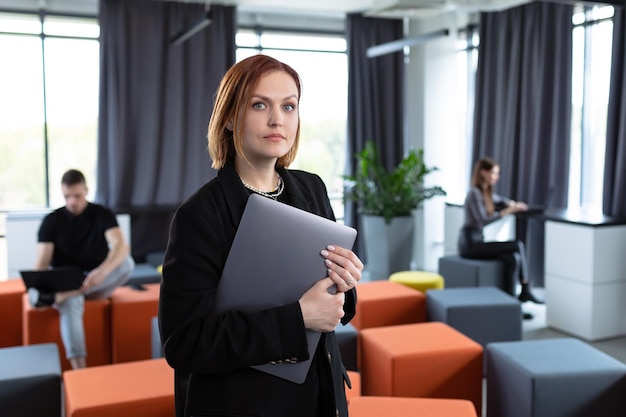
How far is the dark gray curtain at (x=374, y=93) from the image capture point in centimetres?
829

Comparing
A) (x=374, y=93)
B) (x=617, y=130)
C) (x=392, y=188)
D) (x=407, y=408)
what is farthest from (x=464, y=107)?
(x=407, y=408)

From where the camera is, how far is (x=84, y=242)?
14.3ft

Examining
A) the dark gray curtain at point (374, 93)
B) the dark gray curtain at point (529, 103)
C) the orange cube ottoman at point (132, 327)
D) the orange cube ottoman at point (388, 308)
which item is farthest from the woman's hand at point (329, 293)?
the dark gray curtain at point (374, 93)

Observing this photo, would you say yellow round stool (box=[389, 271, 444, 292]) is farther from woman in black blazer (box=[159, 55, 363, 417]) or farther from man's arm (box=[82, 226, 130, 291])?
woman in black blazer (box=[159, 55, 363, 417])

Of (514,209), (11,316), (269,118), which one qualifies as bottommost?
(11,316)

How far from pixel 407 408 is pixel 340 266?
1.31 metres

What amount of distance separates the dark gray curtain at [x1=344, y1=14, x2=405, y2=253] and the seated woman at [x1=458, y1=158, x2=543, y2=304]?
2.50m

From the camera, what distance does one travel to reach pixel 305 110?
27.7ft

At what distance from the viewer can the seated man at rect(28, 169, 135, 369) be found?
165 inches

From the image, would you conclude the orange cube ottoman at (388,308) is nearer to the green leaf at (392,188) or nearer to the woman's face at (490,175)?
the woman's face at (490,175)

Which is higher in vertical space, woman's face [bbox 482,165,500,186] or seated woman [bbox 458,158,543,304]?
woman's face [bbox 482,165,500,186]

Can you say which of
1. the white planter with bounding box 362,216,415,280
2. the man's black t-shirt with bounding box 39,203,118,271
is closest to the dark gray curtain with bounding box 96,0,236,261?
the white planter with bounding box 362,216,415,280

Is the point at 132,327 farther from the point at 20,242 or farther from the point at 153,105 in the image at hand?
the point at 153,105

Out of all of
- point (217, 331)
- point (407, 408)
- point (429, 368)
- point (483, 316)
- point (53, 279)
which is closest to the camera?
point (217, 331)
